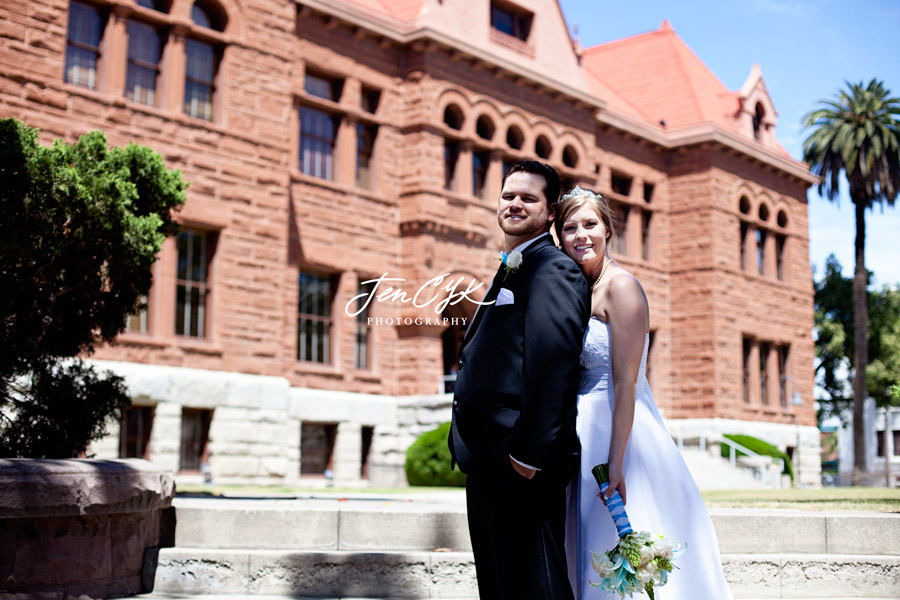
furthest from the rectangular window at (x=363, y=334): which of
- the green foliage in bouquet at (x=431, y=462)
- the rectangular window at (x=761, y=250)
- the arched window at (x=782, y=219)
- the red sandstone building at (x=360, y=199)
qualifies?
the arched window at (x=782, y=219)

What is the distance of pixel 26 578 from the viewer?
21.2 ft

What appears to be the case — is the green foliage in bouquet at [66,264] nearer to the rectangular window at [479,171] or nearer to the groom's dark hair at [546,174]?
the groom's dark hair at [546,174]

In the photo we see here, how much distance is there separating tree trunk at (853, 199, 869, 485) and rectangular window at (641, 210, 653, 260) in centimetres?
1134

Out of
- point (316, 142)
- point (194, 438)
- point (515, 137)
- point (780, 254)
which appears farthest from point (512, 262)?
point (780, 254)

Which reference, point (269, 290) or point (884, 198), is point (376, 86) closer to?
point (269, 290)

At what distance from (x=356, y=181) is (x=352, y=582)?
1768cm

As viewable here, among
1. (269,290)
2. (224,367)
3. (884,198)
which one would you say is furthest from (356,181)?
(884,198)

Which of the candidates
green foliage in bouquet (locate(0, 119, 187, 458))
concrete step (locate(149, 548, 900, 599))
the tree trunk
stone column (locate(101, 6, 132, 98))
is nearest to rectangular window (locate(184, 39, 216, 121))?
stone column (locate(101, 6, 132, 98))

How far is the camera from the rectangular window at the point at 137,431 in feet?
59.4

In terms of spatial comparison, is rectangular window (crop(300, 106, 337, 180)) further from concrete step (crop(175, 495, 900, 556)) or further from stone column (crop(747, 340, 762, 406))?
stone column (crop(747, 340, 762, 406))

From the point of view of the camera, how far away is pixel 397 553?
24.3ft

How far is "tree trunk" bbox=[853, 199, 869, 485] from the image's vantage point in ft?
127

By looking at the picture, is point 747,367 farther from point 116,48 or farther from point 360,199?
point 116,48

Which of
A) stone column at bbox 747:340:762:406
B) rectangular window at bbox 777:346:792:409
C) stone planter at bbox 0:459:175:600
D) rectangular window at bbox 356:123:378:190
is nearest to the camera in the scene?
stone planter at bbox 0:459:175:600
